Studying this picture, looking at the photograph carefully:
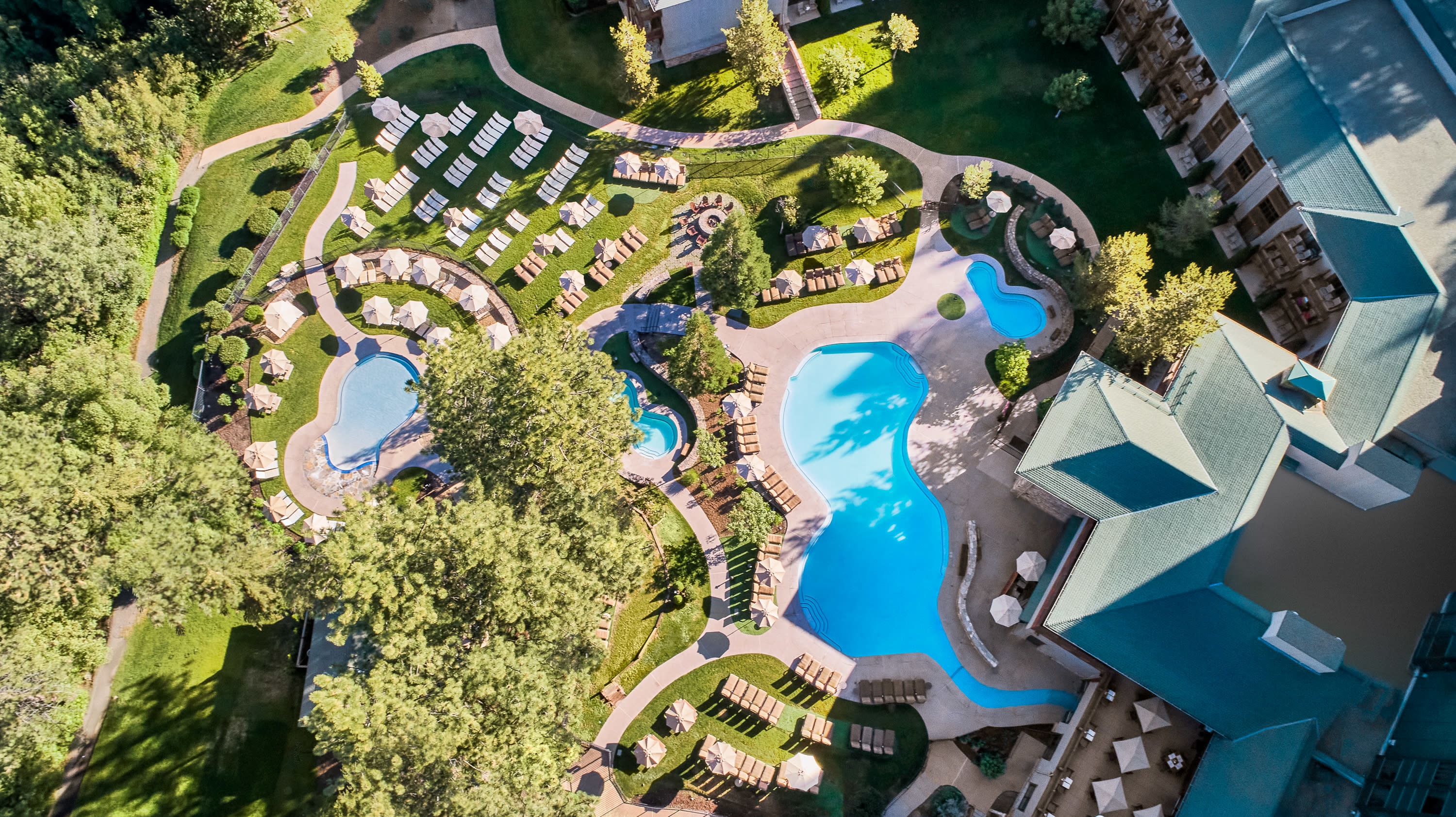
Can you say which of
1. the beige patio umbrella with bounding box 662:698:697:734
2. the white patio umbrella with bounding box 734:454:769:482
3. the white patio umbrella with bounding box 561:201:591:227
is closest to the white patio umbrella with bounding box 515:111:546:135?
the white patio umbrella with bounding box 561:201:591:227

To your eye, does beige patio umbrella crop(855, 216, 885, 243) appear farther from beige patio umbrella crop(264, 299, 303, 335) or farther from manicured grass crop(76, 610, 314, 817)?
manicured grass crop(76, 610, 314, 817)

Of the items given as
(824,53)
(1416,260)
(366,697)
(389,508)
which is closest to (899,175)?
(824,53)

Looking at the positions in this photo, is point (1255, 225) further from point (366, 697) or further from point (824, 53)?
point (366, 697)

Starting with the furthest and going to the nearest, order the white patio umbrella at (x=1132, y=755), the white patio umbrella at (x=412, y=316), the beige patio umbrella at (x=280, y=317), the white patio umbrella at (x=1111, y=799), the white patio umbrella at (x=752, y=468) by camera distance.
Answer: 1. the beige patio umbrella at (x=280, y=317)
2. the white patio umbrella at (x=412, y=316)
3. the white patio umbrella at (x=752, y=468)
4. the white patio umbrella at (x=1132, y=755)
5. the white patio umbrella at (x=1111, y=799)

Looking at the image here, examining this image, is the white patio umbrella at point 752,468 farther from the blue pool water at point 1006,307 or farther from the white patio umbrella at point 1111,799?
the white patio umbrella at point 1111,799

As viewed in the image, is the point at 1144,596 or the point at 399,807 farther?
the point at 1144,596

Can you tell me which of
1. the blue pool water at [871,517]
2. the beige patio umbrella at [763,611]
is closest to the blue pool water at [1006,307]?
the blue pool water at [871,517]
